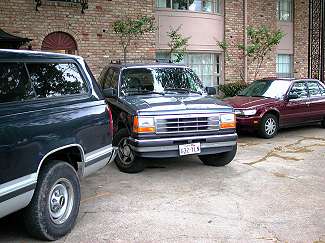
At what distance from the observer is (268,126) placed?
10.8 m

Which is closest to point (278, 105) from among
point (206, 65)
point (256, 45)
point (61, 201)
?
point (256, 45)

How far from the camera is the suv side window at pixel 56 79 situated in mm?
4500

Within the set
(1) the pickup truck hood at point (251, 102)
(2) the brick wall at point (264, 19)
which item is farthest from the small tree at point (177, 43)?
(2) the brick wall at point (264, 19)

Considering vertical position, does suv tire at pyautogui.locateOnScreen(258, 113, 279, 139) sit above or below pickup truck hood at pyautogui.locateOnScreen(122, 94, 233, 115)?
below

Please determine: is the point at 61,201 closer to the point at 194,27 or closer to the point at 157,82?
the point at 157,82

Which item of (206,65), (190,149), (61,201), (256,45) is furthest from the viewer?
(206,65)

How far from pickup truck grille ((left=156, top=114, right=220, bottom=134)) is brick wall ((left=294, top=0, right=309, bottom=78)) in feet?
45.1

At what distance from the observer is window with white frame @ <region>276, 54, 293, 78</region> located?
63.3ft

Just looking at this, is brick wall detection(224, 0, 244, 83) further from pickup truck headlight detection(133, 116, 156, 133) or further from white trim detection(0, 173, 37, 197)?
white trim detection(0, 173, 37, 197)

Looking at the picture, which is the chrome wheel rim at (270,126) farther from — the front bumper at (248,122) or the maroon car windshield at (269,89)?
the maroon car windshield at (269,89)

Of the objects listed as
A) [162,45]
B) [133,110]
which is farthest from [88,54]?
[133,110]

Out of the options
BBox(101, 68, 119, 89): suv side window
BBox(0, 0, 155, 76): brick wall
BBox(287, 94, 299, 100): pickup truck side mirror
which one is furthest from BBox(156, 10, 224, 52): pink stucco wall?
BBox(101, 68, 119, 89): suv side window

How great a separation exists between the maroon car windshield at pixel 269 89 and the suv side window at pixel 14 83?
8.07 metres

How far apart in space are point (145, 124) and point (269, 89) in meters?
5.77
